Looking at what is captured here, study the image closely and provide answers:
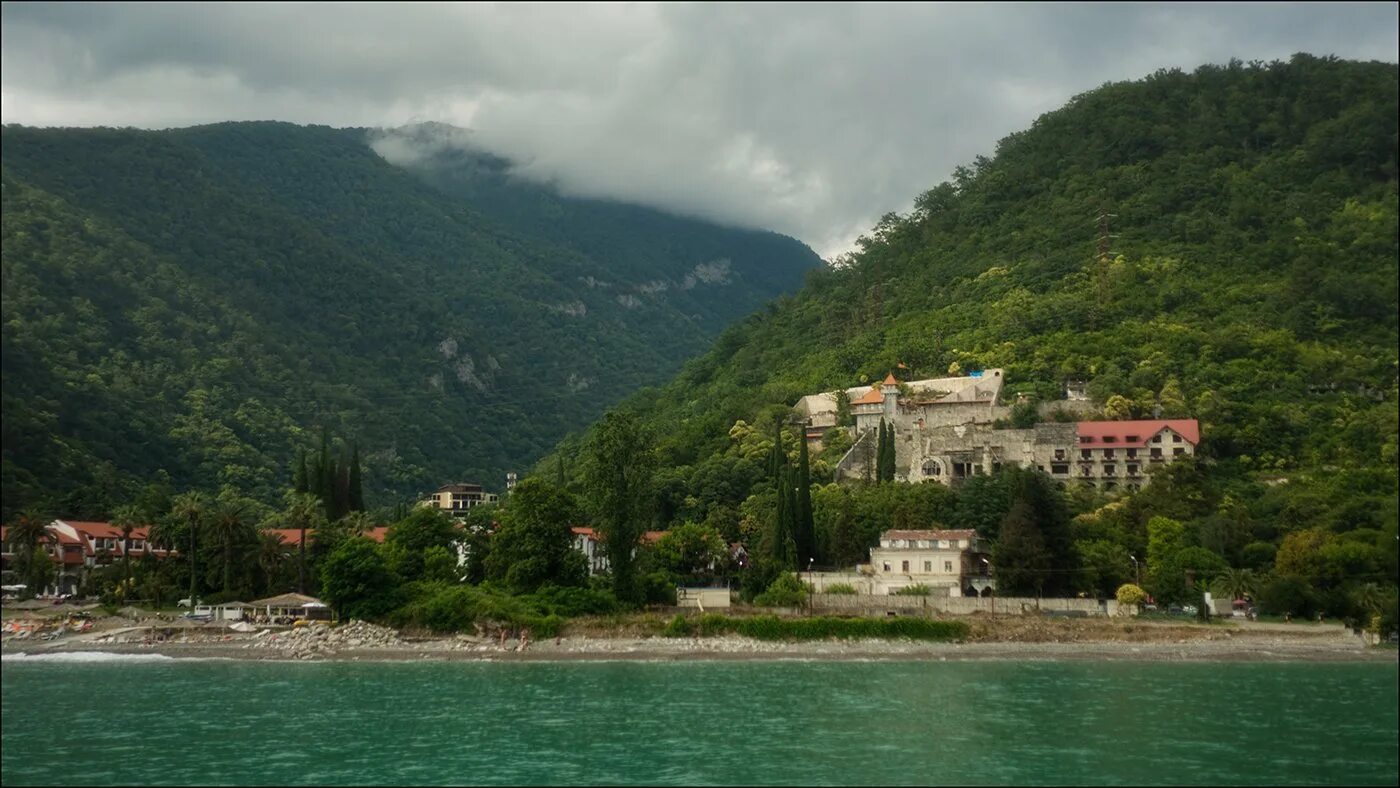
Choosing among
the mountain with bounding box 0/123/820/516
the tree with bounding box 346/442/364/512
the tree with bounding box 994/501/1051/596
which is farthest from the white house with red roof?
the mountain with bounding box 0/123/820/516

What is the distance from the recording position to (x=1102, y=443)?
2808 inches

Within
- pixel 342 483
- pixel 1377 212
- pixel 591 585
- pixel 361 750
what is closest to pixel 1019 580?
pixel 591 585

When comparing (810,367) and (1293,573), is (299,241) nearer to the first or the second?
(810,367)

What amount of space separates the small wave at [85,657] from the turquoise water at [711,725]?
136 centimetres

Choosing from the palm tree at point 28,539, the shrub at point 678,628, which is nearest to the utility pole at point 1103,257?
the shrub at point 678,628

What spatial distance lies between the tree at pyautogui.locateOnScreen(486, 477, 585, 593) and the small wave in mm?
15560

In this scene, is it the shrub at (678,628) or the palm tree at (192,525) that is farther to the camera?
the palm tree at (192,525)

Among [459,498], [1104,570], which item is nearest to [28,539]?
[1104,570]

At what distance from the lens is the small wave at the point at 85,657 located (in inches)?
1893

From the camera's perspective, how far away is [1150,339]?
8175cm

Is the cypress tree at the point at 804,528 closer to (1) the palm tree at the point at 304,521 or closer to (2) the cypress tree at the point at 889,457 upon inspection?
(2) the cypress tree at the point at 889,457

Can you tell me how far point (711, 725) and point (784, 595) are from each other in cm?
2487

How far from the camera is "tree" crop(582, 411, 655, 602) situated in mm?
58156

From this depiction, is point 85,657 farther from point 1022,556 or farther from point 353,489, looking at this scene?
point 1022,556
